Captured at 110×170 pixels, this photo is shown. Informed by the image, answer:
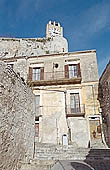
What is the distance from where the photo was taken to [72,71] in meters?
15.1

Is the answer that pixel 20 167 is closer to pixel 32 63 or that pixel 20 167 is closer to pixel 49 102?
pixel 49 102

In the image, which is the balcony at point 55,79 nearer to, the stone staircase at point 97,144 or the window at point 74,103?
the window at point 74,103

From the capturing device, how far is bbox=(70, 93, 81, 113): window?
527 inches

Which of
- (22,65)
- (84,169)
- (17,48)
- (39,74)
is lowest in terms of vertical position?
(84,169)

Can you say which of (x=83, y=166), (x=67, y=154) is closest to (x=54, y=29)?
(x=67, y=154)

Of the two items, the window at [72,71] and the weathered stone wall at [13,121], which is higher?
the window at [72,71]

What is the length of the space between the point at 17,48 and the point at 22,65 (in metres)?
8.03

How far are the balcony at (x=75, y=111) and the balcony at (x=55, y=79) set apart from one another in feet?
7.56

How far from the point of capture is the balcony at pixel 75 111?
13.0 meters

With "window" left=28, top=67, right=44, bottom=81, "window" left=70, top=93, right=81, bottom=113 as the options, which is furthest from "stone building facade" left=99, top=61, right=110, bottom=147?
"window" left=28, top=67, right=44, bottom=81

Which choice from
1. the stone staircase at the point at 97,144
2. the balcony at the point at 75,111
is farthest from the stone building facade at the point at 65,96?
the stone staircase at the point at 97,144

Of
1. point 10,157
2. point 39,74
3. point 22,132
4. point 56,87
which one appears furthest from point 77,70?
point 10,157

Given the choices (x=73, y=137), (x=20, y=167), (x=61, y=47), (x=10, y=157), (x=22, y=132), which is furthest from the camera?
(x=61, y=47)

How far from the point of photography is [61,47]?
2575cm
